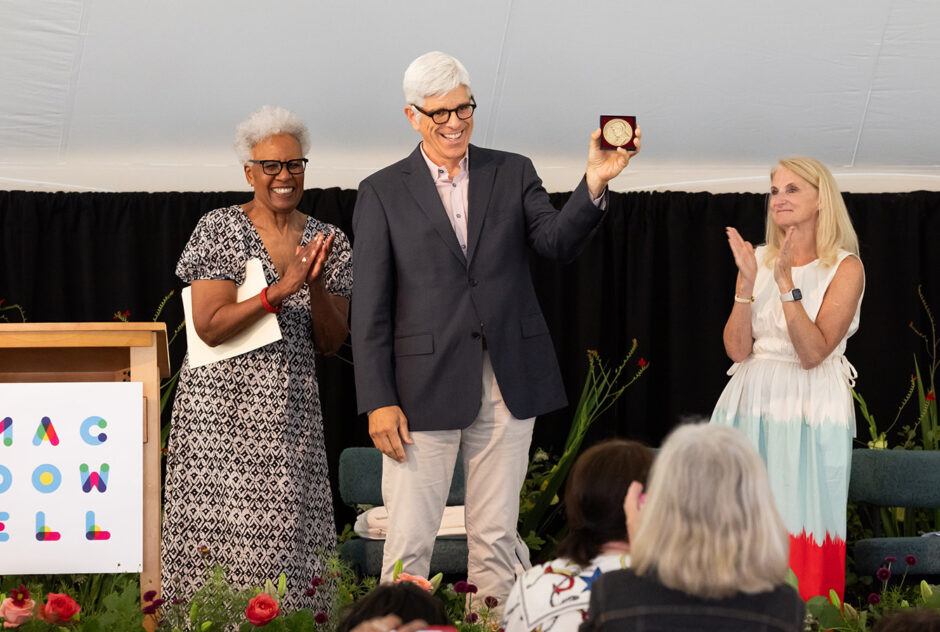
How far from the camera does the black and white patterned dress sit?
3168 mm

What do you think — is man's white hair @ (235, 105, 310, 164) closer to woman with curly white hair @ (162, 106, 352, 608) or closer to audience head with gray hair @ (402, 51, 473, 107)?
woman with curly white hair @ (162, 106, 352, 608)

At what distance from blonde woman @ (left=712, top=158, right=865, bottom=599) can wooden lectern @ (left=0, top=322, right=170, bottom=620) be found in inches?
66.3

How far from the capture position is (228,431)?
10.5 ft

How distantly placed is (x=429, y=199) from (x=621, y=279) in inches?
89.6

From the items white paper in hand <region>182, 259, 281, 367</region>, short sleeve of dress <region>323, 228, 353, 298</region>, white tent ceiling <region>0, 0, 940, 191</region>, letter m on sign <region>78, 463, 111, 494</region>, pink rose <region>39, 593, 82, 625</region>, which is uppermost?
white tent ceiling <region>0, 0, 940, 191</region>

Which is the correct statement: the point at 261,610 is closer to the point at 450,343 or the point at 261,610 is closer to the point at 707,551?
the point at 450,343

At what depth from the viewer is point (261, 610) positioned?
7.43 ft

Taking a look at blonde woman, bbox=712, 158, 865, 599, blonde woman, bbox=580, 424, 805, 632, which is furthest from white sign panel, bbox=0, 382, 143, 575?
blonde woman, bbox=712, 158, 865, 599

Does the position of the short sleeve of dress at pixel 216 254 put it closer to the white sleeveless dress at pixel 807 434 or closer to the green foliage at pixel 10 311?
the white sleeveless dress at pixel 807 434

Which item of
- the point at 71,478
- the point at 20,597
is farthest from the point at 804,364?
the point at 20,597

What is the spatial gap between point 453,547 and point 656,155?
6.43 ft

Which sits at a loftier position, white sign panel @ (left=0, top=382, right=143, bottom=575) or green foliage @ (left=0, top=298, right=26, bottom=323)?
green foliage @ (left=0, top=298, right=26, bottom=323)

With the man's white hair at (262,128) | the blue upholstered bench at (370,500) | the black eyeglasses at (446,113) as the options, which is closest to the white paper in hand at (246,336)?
the man's white hair at (262,128)

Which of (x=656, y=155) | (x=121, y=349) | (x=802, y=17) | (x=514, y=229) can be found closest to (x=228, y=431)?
(x=121, y=349)
